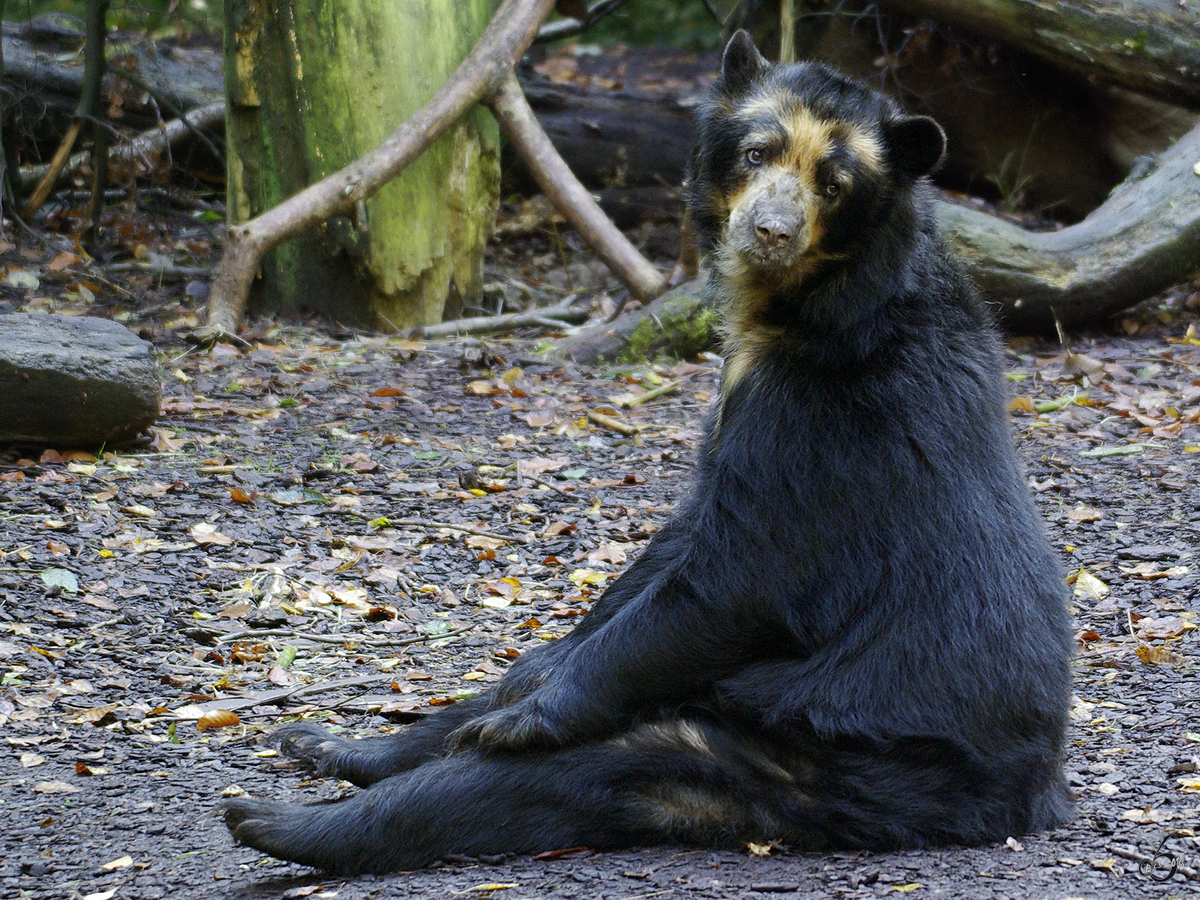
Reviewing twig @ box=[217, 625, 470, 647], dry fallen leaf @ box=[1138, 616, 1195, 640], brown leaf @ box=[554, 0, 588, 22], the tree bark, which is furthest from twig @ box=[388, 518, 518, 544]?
brown leaf @ box=[554, 0, 588, 22]

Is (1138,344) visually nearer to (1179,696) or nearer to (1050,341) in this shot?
(1050,341)

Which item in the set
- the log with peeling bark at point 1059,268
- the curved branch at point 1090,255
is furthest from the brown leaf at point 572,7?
the curved branch at point 1090,255

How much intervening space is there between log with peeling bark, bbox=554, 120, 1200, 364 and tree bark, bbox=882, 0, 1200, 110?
57cm

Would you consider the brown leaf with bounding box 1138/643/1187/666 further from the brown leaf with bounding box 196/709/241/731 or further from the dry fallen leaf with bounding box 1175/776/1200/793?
the brown leaf with bounding box 196/709/241/731

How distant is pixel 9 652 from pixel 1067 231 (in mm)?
6613

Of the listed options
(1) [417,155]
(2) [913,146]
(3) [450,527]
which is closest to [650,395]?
(3) [450,527]

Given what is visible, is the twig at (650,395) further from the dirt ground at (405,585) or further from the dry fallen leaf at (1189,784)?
the dry fallen leaf at (1189,784)

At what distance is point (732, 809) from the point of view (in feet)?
10.0

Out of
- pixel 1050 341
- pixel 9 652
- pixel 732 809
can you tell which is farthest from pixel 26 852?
pixel 1050 341

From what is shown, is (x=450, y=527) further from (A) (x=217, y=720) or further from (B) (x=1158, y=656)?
(B) (x=1158, y=656)

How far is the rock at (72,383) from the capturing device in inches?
224

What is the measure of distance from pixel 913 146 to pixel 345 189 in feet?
16.4

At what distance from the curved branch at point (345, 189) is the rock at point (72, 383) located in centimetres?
170

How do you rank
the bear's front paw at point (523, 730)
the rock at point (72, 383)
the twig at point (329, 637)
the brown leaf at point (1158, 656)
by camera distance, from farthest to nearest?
the rock at point (72, 383), the twig at point (329, 637), the brown leaf at point (1158, 656), the bear's front paw at point (523, 730)
